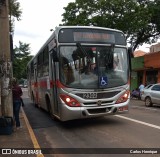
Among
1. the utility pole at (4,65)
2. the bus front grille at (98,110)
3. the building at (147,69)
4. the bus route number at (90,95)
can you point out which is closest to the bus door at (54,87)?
the bus route number at (90,95)

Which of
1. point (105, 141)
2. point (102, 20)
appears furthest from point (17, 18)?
point (105, 141)

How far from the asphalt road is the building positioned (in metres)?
19.6

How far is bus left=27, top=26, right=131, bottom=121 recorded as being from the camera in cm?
1030

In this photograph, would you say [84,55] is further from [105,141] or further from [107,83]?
[105,141]

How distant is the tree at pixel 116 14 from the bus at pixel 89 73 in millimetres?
21637

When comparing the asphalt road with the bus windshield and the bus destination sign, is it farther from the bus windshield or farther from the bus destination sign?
the bus destination sign

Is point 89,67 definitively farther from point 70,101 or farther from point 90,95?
point 70,101

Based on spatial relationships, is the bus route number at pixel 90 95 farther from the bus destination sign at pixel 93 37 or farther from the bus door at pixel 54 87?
the bus destination sign at pixel 93 37

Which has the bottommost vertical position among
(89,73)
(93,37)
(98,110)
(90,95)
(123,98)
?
(98,110)

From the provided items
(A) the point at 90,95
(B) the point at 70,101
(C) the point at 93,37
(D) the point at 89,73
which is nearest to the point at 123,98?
→ (A) the point at 90,95

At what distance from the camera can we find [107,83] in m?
10.6

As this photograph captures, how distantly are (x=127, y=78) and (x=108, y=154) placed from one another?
4.28m

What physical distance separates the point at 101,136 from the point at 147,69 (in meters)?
25.0

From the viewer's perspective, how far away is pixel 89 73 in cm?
1044
